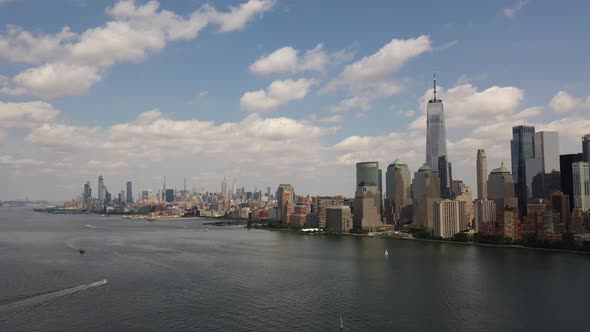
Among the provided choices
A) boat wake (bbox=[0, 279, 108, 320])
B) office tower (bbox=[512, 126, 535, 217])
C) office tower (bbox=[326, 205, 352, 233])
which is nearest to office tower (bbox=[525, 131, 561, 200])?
office tower (bbox=[512, 126, 535, 217])

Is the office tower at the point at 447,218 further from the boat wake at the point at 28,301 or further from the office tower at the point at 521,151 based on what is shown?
the office tower at the point at 521,151

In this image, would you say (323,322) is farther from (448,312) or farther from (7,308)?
(7,308)

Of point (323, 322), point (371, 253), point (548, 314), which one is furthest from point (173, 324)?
point (371, 253)

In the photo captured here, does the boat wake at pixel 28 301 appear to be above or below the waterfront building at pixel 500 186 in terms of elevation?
below

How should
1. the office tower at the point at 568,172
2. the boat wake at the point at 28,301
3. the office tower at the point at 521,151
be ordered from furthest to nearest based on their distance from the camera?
the office tower at the point at 521,151 < the office tower at the point at 568,172 < the boat wake at the point at 28,301

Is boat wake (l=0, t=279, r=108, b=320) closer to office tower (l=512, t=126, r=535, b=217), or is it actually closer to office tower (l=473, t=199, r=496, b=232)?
office tower (l=473, t=199, r=496, b=232)

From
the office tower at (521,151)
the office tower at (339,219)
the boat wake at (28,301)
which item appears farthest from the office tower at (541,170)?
the boat wake at (28,301)

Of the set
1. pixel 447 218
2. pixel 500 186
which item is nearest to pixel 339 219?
pixel 447 218
